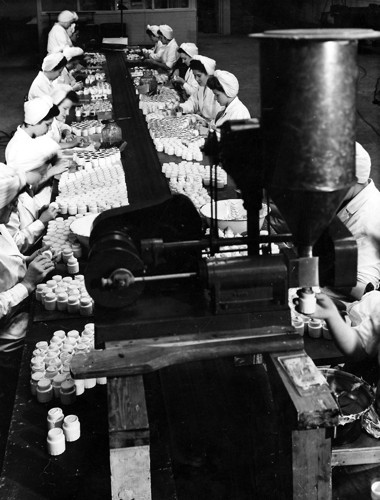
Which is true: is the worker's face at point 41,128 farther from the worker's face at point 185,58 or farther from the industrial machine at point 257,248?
the worker's face at point 185,58

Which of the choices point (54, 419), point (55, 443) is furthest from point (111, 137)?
point (55, 443)

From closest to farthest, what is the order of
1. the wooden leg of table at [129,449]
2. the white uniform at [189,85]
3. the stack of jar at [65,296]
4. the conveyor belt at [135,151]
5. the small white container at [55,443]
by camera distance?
the wooden leg of table at [129,449] → the small white container at [55,443] → the stack of jar at [65,296] → the conveyor belt at [135,151] → the white uniform at [189,85]

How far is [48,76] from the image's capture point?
8.00m

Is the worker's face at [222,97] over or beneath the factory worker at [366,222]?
over

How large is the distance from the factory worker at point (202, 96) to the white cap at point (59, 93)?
133 cm

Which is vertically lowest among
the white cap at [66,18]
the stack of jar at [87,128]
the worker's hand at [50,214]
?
the worker's hand at [50,214]

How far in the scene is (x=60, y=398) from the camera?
7.99 ft

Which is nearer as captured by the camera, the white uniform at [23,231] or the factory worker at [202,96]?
the white uniform at [23,231]

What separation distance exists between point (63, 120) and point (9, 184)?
11.6 ft

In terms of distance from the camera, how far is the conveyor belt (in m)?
3.57

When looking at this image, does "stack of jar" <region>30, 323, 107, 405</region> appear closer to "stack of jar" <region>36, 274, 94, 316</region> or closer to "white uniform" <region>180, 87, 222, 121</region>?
"stack of jar" <region>36, 274, 94, 316</region>

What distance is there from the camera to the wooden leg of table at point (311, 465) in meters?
1.75

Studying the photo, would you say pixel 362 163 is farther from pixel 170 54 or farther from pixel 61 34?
pixel 61 34

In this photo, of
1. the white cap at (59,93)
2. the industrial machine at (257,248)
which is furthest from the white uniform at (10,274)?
the white cap at (59,93)
